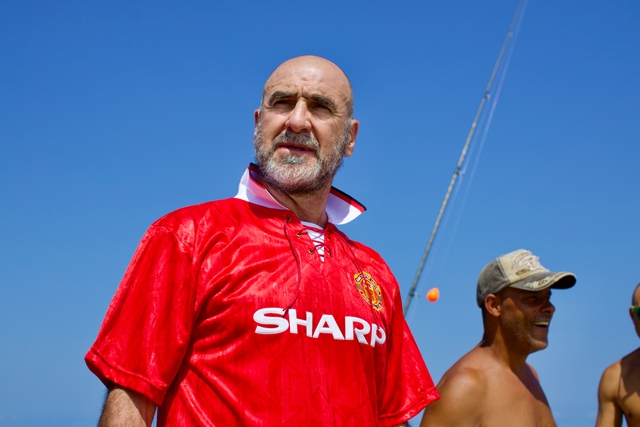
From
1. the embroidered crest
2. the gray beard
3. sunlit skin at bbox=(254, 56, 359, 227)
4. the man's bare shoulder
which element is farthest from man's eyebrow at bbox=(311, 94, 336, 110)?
the man's bare shoulder

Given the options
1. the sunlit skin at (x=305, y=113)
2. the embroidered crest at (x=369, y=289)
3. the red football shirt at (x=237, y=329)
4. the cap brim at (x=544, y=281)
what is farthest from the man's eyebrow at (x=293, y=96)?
the cap brim at (x=544, y=281)

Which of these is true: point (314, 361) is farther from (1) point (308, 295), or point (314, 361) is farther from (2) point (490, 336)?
(2) point (490, 336)

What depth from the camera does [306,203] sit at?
2.72 m

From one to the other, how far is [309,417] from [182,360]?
0.43 metres

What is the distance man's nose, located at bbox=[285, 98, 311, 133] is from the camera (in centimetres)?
261

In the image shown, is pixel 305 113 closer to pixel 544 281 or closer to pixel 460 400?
pixel 460 400

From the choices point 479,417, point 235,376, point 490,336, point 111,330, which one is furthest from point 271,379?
point 490,336

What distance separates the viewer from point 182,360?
86.5 inches

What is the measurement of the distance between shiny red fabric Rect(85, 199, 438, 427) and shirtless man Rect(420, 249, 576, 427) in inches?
74.3

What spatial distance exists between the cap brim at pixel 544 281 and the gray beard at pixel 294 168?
236 cm

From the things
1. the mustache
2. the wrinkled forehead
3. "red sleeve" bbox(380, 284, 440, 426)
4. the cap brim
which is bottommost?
"red sleeve" bbox(380, 284, 440, 426)

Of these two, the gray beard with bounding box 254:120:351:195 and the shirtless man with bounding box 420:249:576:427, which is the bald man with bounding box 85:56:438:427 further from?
the shirtless man with bounding box 420:249:576:427

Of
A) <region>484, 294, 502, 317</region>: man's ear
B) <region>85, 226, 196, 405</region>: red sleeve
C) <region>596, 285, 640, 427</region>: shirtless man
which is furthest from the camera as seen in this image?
<region>484, 294, 502, 317</region>: man's ear

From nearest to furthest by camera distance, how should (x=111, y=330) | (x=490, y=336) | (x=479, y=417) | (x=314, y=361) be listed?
(x=111, y=330) → (x=314, y=361) → (x=479, y=417) → (x=490, y=336)
